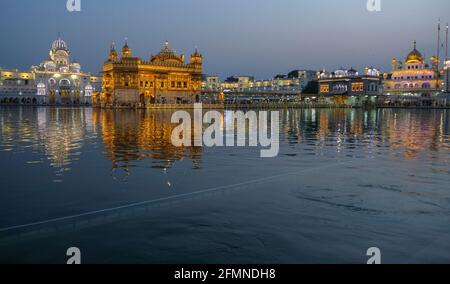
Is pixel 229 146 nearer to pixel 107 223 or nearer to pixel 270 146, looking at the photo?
pixel 270 146

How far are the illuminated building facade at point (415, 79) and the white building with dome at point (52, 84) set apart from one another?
3448 inches

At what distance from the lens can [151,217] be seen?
759 cm

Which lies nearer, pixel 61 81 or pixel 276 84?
pixel 61 81

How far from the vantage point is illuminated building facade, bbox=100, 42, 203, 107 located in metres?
88.4

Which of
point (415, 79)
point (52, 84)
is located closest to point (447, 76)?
point (415, 79)

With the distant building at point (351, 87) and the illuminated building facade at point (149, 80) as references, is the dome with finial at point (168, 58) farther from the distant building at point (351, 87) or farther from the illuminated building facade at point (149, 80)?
the distant building at point (351, 87)

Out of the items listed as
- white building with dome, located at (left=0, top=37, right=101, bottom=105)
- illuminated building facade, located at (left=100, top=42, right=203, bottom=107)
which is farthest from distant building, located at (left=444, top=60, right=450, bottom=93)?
white building with dome, located at (left=0, top=37, right=101, bottom=105)

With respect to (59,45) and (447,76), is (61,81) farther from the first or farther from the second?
(447,76)

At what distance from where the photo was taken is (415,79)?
12400 cm

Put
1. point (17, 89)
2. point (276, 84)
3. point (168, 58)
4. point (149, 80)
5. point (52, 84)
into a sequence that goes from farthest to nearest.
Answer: point (276, 84), point (52, 84), point (17, 89), point (168, 58), point (149, 80)

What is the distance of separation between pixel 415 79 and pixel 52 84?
344 ft

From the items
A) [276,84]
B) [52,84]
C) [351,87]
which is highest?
A: [276,84]
